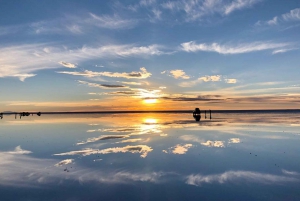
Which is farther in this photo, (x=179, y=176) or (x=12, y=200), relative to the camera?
(x=179, y=176)

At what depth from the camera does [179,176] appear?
1520 centimetres

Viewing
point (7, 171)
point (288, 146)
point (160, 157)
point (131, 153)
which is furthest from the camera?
point (288, 146)

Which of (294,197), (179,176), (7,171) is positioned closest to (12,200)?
(7,171)

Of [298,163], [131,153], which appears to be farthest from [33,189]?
[298,163]

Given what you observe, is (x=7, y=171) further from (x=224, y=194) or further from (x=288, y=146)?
(x=288, y=146)

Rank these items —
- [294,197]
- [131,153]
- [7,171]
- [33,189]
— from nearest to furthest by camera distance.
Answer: [294,197], [33,189], [7,171], [131,153]

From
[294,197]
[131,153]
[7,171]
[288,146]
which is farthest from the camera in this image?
[288,146]

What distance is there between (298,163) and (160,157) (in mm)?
10499

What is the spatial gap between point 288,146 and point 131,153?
53.1ft

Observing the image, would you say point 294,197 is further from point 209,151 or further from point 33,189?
point 33,189

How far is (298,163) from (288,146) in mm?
7488

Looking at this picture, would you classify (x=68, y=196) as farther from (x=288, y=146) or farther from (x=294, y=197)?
(x=288, y=146)

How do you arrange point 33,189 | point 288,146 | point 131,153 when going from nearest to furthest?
point 33,189 → point 131,153 → point 288,146

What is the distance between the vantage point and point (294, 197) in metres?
11.6
